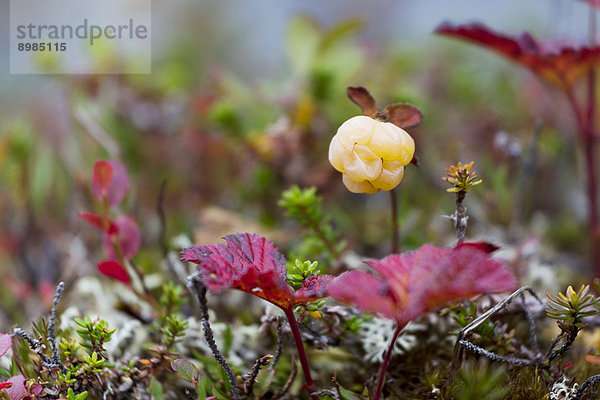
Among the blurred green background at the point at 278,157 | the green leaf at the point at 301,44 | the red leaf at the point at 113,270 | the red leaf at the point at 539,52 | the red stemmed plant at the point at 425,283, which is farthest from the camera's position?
the green leaf at the point at 301,44

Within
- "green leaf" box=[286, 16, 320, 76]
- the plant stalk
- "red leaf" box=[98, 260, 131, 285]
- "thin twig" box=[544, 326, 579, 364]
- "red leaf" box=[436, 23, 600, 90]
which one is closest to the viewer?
"thin twig" box=[544, 326, 579, 364]

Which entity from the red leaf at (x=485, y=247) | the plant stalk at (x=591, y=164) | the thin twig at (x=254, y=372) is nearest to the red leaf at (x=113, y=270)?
the thin twig at (x=254, y=372)

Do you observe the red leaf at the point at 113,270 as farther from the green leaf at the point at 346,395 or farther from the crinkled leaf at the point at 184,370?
the green leaf at the point at 346,395

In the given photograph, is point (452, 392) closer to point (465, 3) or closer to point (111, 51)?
point (111, 51)

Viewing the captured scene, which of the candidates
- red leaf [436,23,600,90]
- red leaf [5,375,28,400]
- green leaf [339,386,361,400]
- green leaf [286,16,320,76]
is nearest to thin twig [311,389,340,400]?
green leaf [339,386,361,400]

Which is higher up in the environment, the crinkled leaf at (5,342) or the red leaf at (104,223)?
the red leaf at (104,223)

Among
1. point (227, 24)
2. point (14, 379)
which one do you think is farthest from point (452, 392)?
point (227, 24)

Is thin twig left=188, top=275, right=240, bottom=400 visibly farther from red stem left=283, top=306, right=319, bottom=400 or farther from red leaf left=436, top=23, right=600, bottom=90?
red leaf left=436, top=23, right=600, bottom=90
